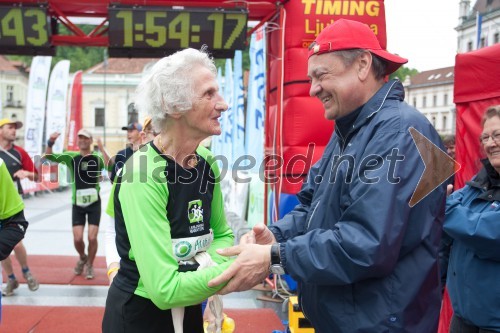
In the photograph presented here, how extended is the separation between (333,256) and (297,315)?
10.4 ft

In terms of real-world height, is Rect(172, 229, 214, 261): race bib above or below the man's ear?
below

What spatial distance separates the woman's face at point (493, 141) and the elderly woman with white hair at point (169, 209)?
156 centimetres

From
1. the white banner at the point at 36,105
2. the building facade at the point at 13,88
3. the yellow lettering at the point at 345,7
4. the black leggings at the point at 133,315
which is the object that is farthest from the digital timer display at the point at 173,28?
the building facade at the point at 13,88

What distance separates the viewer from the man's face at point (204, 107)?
1977 millimetres

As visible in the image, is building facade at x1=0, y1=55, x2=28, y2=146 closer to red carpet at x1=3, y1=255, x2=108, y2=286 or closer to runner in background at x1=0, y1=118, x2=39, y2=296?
red carpet at x1=3, y1=255, x2=108, y2=286

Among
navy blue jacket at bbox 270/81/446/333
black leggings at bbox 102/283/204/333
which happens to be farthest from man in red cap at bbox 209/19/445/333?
black leggings at bbox 102/283/204/333

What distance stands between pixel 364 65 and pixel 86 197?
242 inches

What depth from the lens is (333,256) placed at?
64.7 inches

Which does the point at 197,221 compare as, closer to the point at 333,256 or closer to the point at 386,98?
the point at 333,256

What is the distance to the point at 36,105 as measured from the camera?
18953 mm

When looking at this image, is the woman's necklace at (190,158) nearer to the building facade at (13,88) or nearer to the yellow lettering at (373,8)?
the yellow lettering at (373,8)

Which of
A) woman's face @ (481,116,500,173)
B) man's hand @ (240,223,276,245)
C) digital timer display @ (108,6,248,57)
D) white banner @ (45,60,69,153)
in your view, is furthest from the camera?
white banner @ (45,60,69,153)

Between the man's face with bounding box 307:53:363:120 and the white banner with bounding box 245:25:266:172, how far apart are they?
499cm

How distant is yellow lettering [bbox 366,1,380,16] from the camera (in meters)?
5.92
